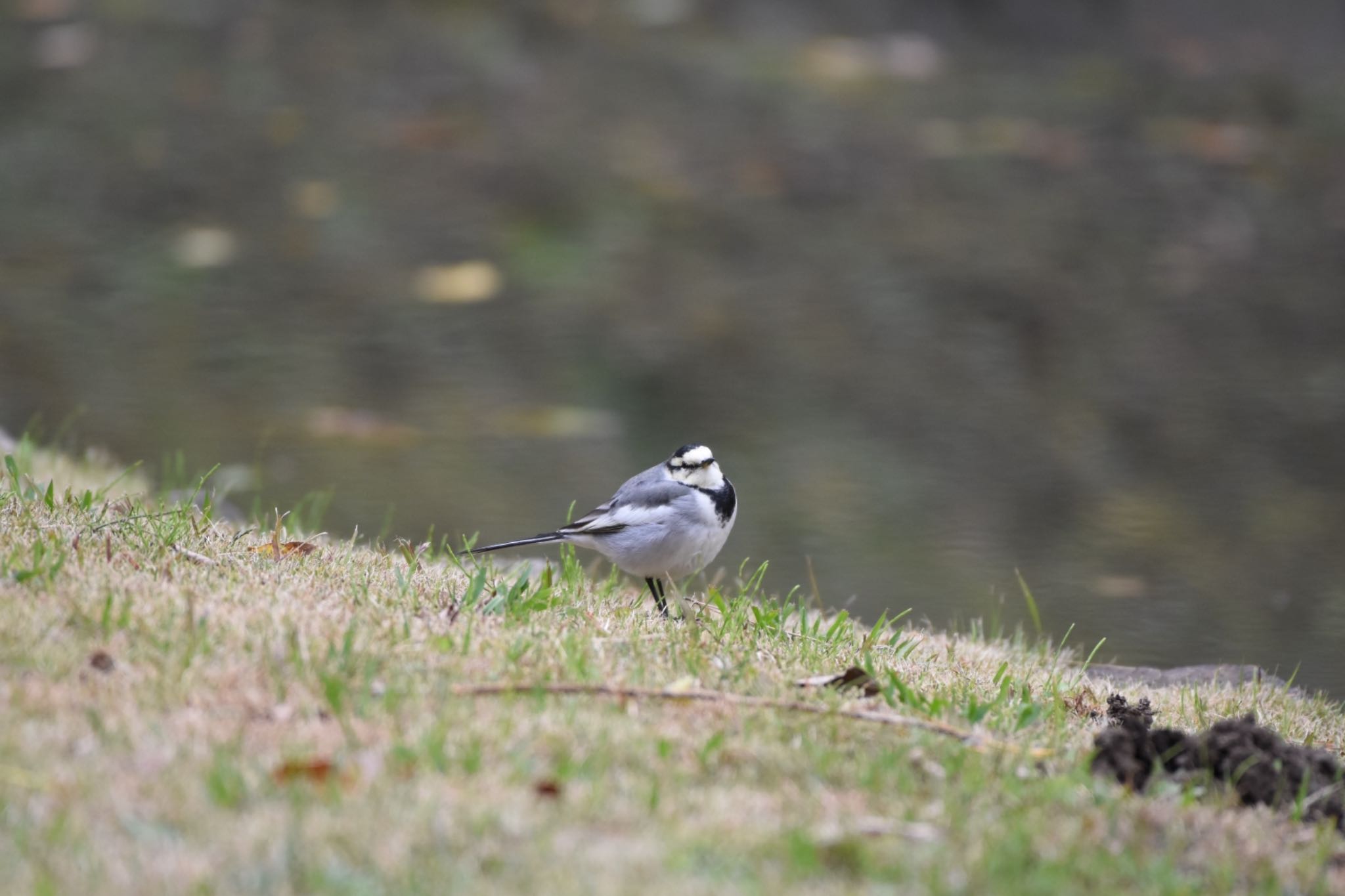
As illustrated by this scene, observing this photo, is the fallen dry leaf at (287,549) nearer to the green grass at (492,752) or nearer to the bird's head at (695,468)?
Result: the green grass at (492,752)

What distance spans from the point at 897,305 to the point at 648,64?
4.05m

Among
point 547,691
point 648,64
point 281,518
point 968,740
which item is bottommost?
point 968,740

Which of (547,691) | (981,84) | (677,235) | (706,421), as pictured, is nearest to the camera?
(547,691)

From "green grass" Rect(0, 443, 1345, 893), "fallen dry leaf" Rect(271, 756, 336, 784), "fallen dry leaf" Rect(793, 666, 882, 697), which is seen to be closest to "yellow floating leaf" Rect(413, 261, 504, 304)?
"green grass" Rect(0, 443, 1345, 893)

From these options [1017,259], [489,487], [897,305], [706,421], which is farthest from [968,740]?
[1017,259]

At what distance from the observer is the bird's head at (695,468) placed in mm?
4289

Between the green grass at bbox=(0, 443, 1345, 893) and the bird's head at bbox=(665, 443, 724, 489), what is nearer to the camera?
the green grass at bbox=(0, 443, 1345, 893)

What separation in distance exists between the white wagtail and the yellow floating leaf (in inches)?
148

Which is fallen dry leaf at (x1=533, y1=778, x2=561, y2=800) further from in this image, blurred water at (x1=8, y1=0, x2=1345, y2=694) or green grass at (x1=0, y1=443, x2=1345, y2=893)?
blurred water at (x1=8, y1=0, x2=1345, y2=694)

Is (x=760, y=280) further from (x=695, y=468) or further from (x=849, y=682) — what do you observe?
(x=849, y=682)

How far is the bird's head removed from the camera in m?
4.29

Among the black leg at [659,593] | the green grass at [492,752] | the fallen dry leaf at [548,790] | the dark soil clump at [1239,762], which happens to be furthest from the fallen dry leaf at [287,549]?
the dark soil clump at [1239,762]

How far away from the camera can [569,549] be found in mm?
4289

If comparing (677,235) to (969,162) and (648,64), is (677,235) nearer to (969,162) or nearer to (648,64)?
(969,162)
